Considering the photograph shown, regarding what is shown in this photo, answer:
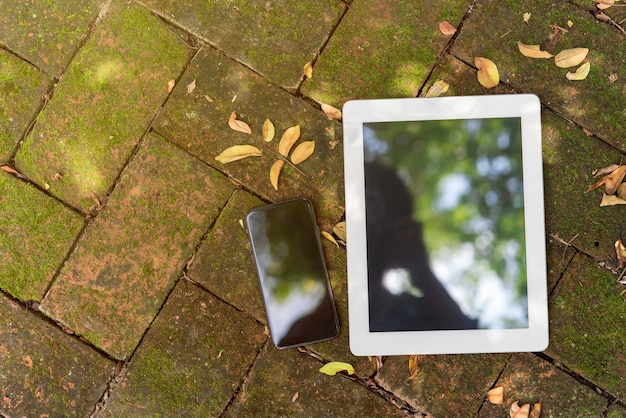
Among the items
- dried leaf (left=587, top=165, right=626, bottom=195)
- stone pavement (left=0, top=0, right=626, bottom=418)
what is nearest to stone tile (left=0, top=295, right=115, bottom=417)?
stone pavement (left=0, top=0, right=626, bottom=418)

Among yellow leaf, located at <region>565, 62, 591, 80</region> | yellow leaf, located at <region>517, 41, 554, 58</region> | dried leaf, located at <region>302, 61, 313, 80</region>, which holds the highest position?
yellow leaf, located at <region>517, 41, 554, 58</region>

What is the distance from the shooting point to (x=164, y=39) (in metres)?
1.93

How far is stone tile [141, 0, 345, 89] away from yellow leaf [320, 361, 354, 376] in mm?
1035

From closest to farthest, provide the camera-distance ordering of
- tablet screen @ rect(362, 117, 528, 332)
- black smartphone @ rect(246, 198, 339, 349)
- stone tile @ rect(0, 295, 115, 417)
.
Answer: tablet screen @ rect(362, 117, 528, 332), black smartphone @ rect(246, 198, 339, 349), stone tile @ rect(0, 295, 115, 417)

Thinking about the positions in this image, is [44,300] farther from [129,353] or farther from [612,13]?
[612,13]

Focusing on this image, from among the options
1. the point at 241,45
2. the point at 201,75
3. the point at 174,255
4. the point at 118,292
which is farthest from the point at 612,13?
the point at 118,292

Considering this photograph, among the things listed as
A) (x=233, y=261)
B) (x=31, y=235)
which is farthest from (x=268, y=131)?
(x=31, y=235)

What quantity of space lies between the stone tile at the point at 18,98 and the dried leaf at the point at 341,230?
4.01 feet

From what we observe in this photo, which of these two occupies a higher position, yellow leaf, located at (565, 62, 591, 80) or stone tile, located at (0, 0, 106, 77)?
yellow leaf, located at (565, 62, 591, 80)

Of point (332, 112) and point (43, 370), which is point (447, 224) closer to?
point (332, 112)

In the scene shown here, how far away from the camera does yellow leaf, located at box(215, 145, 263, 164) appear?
1.89 meters

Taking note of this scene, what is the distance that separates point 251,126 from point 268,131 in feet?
0.22

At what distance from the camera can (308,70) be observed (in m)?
1.90

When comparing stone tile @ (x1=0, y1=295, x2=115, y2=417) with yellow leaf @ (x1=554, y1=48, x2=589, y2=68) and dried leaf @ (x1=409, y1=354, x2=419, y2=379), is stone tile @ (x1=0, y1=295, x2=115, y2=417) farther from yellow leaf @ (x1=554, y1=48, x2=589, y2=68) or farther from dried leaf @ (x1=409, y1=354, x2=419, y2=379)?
yellow leaf @ (x1=554, y1=48, x2=589, y2=68)
